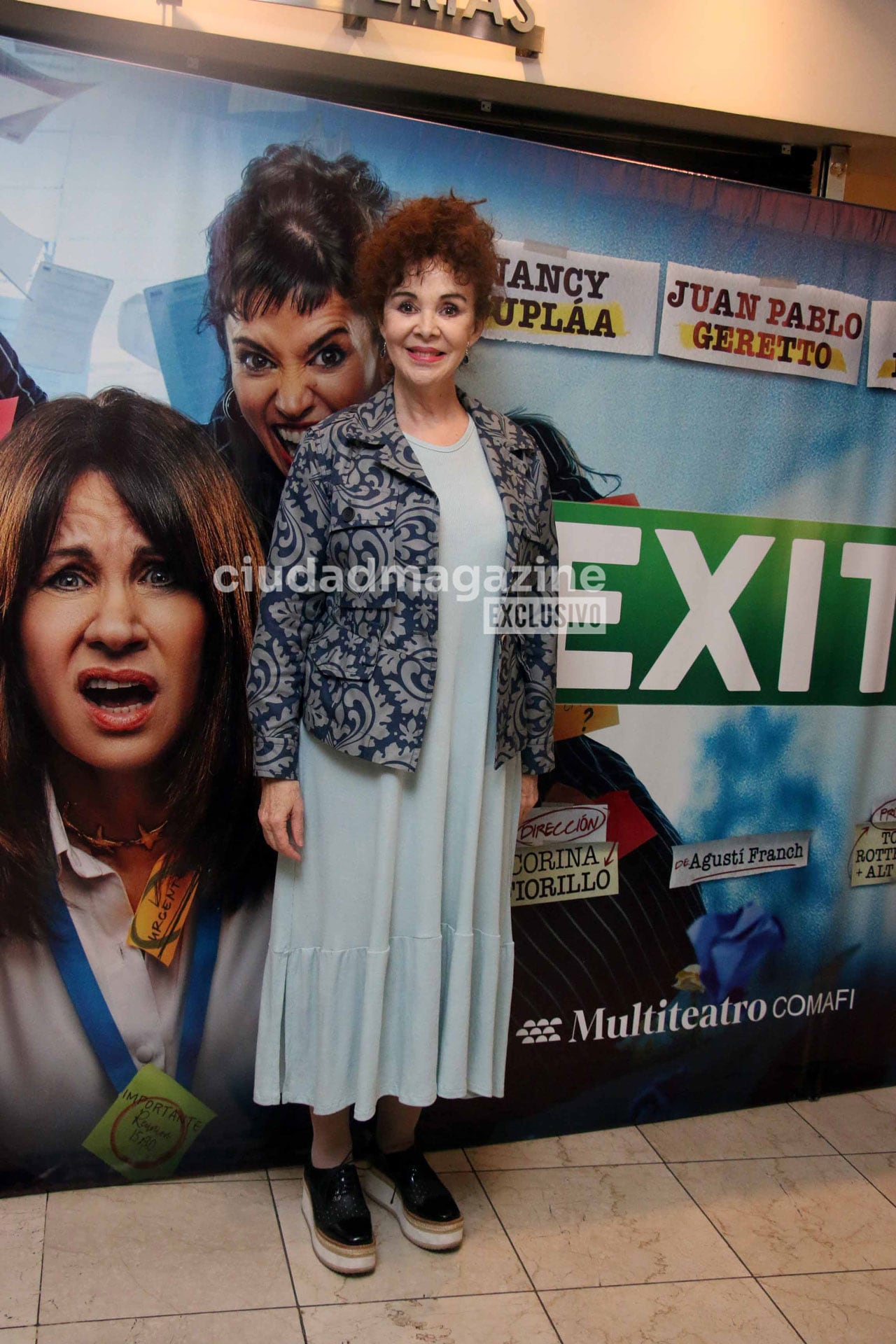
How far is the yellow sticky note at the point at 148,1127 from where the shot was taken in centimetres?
223

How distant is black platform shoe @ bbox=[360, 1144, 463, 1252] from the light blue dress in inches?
10.2

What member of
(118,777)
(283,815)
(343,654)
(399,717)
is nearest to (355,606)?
(343,654)

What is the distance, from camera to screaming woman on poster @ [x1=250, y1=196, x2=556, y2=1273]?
186 centimetres

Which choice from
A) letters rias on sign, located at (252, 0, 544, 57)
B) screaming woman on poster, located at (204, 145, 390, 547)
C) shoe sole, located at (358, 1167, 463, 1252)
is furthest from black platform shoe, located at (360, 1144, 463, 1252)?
letters rias on sign, located at (252, 0, 544, 57)

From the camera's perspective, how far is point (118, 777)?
2.16 meters

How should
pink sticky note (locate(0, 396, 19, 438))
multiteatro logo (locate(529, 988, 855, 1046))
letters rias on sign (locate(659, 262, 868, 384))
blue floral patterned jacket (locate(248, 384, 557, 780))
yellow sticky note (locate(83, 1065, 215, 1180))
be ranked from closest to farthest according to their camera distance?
blue floral patterned jacket (locate(248, 384, 557, 780))
pink sticky note (locate(0, 396, 19, 438))
yellow sticky note (locate(83, 1065, 215, 1180))
letters rias on sign (locate(659, 262, 868, 384))
multiteatro logo (locate(529, 988, 855, 1046))

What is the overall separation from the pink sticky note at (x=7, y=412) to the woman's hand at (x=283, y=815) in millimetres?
778

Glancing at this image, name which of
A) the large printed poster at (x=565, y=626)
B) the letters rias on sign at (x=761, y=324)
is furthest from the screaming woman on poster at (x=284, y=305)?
the letters rias on sign at (x=761, y=324)

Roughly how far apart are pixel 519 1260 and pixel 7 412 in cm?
180

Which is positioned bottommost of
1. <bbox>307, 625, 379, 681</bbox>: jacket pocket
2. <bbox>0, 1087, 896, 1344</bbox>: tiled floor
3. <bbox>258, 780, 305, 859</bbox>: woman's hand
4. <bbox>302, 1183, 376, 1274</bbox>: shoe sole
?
<bbox>0, 1087, 896, 1344</bbox>: tiled floor

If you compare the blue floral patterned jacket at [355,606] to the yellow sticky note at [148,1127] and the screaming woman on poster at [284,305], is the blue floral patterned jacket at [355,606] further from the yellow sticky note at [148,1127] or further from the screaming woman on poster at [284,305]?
the yellow sticky note at [148,1127]

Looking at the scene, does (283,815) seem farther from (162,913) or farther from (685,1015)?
→ (685,1015)

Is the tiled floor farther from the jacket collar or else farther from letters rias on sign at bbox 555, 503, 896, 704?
the jacket collar

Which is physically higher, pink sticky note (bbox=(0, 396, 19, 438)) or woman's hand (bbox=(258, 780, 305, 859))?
pink sticky note (bbox=(0, 396, 19, 438))
